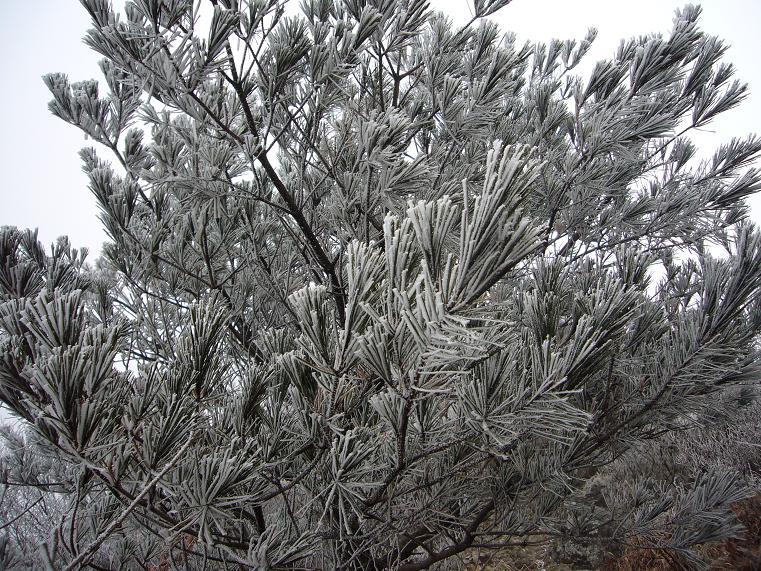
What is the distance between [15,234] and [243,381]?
0.84m

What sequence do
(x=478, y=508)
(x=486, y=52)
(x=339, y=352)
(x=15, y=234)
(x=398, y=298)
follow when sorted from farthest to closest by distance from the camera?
1. (x=486, y=52)
2. (x=478, y=508)
3. (x=15, y=234)
4. (x=339, y=352)
5. (x=398, y=298)

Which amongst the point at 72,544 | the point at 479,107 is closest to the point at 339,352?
the point at 72,544

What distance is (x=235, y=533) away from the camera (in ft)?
4.96

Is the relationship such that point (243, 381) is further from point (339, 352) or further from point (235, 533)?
point (235, 533)

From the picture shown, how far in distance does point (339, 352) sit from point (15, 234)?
1.11m

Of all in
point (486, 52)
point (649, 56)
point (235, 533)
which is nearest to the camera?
point (235, 533)

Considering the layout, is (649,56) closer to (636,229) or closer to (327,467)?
(636,229)

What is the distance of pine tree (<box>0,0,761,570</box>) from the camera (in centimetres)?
79

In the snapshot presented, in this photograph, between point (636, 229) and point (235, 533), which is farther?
point (636, 229)

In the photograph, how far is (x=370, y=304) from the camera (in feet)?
2.79

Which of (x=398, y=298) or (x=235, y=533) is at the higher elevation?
(x=398, y=298)

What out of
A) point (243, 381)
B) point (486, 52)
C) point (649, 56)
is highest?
point (486, 52)

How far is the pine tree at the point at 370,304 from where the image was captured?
79 centimetres

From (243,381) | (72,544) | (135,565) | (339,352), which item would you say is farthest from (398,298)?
(135,565)
